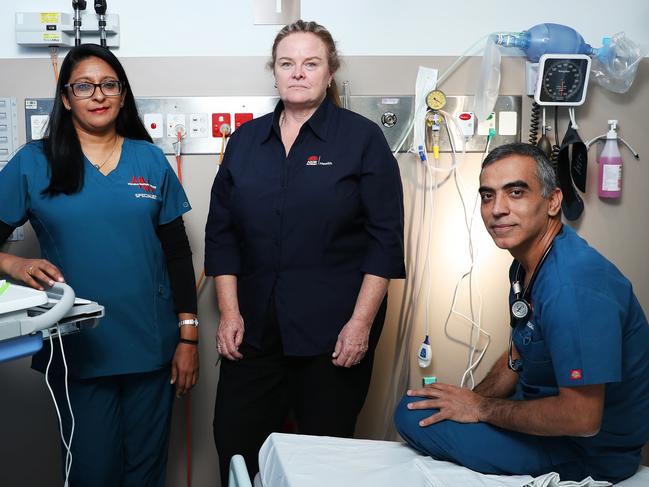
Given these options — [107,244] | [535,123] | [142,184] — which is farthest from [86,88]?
[535,123]

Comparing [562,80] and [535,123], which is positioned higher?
[562,80]

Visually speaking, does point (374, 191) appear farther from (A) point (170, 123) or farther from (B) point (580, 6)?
(B) point (580, 6)

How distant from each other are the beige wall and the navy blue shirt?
51 cm

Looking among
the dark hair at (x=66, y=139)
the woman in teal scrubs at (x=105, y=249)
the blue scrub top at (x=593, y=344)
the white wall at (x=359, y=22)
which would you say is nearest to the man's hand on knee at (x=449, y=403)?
the blue scrub top at (x=593, y=344)

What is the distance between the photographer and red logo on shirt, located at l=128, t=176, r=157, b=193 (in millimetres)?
1745

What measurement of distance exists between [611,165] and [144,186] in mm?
1557

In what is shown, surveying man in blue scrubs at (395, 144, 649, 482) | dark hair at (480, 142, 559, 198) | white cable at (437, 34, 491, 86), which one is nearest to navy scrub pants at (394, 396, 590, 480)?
man in blue scrubs at (395, 144, 649, 482)

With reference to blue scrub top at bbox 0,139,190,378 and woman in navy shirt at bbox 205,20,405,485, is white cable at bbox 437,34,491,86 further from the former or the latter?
blue scrub top at bbox 0,139,190,378

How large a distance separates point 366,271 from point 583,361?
0.64 meters

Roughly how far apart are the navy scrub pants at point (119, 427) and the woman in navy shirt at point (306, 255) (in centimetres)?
18

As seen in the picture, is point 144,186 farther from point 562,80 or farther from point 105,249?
point 562,80

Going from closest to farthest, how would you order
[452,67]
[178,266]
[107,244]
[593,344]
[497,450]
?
1. [593,344]
2. [497,450]
3. [107,244]
4. [178,266]
5. [452,67]

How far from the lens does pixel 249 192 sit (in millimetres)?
1738

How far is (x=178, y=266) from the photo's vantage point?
1846 millimetres
